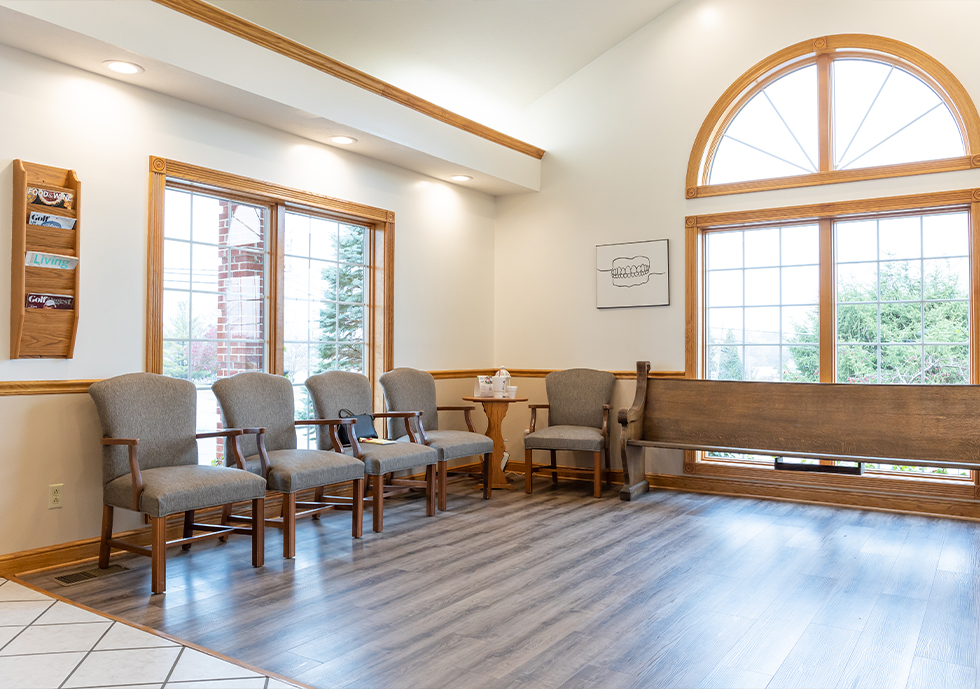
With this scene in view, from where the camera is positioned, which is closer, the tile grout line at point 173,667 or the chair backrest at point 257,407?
the tile grout line at point 173,667

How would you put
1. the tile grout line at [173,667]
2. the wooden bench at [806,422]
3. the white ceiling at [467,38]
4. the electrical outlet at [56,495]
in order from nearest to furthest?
the tile grout line at [173,667]
the electrical outlet at [56,495]
the wooden bench at [806,422]
the white ceiling at [467,38]

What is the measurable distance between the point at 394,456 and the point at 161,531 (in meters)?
1.45

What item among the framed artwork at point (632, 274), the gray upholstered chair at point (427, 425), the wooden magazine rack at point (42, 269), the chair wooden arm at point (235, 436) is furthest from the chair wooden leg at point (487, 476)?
the wooden magazine rack at point (42, 269)

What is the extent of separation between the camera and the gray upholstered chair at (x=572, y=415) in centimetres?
547

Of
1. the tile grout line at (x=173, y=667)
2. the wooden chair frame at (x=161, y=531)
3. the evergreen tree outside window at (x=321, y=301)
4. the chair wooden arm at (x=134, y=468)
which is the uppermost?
the evergreen tree outside window at (x=321, y=301)

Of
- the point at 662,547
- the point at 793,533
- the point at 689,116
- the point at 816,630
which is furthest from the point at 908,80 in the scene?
the point at 816,630

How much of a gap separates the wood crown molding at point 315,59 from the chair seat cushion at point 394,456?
2.32m

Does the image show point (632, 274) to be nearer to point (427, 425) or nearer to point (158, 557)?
point (427, 425)

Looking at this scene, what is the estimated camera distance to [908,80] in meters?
5.04

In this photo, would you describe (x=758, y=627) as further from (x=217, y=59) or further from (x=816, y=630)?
(x=217, y=59)

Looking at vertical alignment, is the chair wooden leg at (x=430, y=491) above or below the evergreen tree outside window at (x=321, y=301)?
below

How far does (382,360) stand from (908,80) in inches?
166

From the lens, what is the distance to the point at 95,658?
2.49 metres

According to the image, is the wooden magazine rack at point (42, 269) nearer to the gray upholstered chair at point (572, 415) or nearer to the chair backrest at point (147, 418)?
the chair backrest at point (147, 418)
